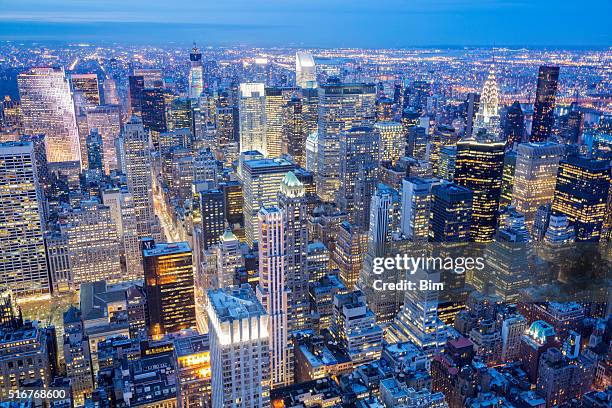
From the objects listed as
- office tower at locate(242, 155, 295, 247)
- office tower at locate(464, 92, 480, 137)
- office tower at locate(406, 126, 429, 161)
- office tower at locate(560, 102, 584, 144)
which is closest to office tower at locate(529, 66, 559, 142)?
office tower at locate(560, 102, 584, 144)

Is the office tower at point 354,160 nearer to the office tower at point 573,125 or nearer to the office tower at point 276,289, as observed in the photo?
the office tower at point 573,125

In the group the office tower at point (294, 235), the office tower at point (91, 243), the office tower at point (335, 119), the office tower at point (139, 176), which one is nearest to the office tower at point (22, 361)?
the office tower at point (294, 235)

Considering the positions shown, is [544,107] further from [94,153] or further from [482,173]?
[94,153]

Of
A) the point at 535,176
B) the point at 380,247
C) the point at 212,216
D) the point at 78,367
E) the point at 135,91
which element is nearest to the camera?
the point at 78,367

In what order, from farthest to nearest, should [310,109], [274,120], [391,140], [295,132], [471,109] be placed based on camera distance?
[274,120] → [295,132] → [310,109] → [471,109] → [391,140]

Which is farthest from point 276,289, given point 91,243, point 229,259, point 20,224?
point 20,224

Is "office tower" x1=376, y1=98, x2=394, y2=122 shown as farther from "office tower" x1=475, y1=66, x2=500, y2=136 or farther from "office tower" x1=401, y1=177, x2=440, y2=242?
"office tower" x1=401, y1=177, x2=440, y2=242

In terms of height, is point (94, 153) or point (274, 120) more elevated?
point (274, 120)
